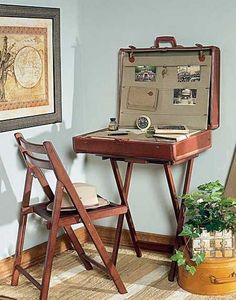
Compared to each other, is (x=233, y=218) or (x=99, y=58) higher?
(x=99, y=58)

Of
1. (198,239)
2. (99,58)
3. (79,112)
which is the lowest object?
(198,239)

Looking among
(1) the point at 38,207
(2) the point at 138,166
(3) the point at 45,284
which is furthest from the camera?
(2) the point at 138,166

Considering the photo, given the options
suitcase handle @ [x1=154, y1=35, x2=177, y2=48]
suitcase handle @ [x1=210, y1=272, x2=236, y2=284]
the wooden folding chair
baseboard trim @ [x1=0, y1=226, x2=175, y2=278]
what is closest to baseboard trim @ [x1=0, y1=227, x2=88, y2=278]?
baseboard trim @ [x1=0, y1=226, x2=175, y2=278]

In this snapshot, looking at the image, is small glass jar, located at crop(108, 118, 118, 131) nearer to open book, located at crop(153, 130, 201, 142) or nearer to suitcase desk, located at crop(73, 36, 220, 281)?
suitcase desk, located at crop(73, 36, 220, 281)

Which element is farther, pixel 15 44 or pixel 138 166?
pixel 138 166

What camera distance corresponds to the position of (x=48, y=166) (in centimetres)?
351

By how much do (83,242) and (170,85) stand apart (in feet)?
4.37

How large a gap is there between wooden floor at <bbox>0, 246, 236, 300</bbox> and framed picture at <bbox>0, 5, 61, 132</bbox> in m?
0.95

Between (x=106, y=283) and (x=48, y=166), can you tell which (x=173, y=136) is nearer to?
(x=48, y=166)

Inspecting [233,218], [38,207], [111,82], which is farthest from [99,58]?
[233,218]

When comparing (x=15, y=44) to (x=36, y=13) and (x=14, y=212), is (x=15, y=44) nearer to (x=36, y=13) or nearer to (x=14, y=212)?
(x=36, y=13)

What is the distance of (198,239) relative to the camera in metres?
3.68

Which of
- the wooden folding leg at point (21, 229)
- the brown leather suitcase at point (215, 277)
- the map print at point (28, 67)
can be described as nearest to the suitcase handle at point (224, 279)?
the brown leather suitcase at point (215, 277)

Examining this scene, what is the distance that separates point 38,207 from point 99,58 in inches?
48.1
